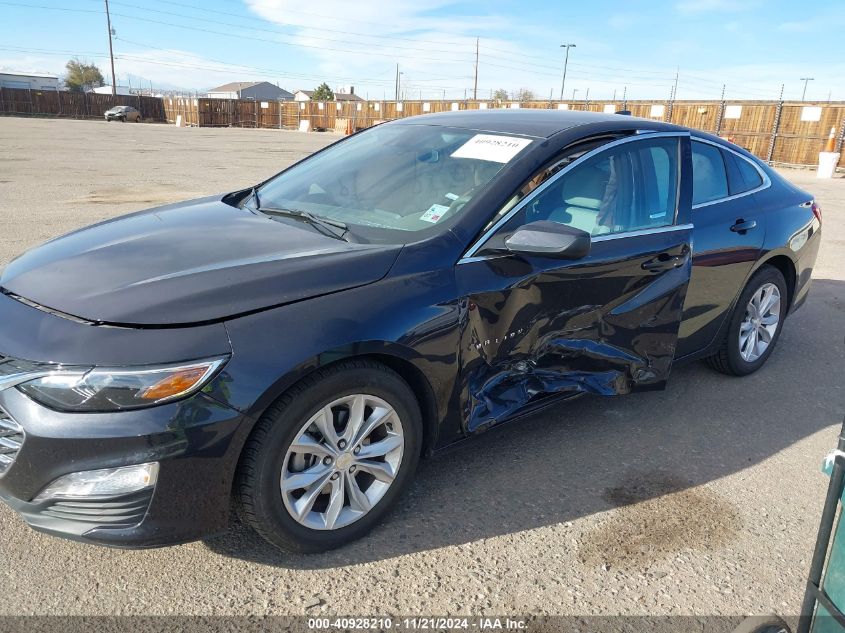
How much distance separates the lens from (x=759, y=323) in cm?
441

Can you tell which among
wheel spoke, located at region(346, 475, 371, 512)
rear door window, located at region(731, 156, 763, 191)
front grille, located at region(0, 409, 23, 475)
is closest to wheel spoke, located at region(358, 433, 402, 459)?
wheel spoke, located at region(346, 475, 371, 512)

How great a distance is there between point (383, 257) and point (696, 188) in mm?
2184

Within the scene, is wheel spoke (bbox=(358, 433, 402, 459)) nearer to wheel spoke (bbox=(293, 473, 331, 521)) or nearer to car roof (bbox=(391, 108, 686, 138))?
wheel spoke (bbox=(293, 473, 331, 521))

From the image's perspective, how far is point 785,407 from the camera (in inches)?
157

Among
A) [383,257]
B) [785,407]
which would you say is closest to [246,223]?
[383,257]

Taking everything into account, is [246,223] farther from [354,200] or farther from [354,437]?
[354,437]

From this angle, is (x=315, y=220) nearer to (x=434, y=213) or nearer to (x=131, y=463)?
(x=434, y=213)

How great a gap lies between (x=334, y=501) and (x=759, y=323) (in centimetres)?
332

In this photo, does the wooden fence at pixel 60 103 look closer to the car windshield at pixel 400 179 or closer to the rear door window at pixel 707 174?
the car windshield at pixel 400 179

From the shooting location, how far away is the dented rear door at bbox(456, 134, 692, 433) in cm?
271

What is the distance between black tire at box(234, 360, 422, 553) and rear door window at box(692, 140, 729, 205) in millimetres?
2263

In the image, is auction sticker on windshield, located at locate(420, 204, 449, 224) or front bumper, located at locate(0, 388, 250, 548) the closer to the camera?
front bumper, located at locate(0, 388, 250, 548)

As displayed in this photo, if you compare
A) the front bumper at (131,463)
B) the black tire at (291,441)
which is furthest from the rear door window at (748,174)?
the front bumper at (131,463)

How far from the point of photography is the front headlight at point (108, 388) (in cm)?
197
